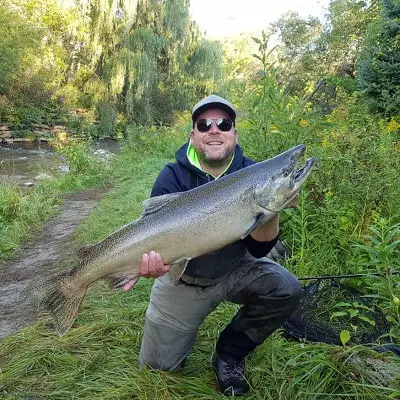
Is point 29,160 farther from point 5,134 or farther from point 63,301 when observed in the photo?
point 63,301

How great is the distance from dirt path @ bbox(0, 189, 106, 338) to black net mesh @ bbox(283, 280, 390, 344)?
7.61ft

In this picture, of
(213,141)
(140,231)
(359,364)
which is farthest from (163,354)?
(213,141)

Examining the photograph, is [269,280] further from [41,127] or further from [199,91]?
[41,127]

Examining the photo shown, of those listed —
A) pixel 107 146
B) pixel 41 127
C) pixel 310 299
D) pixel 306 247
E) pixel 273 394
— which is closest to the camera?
pixel 273 394

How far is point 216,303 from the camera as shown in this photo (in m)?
2.70

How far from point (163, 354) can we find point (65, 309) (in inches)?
26.7

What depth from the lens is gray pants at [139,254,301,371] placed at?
251 centimetres

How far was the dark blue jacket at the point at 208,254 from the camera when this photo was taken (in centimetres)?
257

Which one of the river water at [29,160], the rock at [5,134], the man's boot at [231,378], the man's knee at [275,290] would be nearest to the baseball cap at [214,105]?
the man's knee at [275,290]

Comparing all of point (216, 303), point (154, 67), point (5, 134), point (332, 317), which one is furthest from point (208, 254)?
point (5, 134)

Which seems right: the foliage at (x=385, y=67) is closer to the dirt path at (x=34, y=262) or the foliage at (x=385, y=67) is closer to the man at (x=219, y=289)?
the dirt path at (x=34, y=262)

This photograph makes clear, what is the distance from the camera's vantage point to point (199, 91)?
79.0ft

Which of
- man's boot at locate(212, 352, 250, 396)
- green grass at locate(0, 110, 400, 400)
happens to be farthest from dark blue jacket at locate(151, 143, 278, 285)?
green grass at locate(0, 110, 400, 400)

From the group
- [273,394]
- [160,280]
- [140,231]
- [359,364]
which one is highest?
[140,231]
